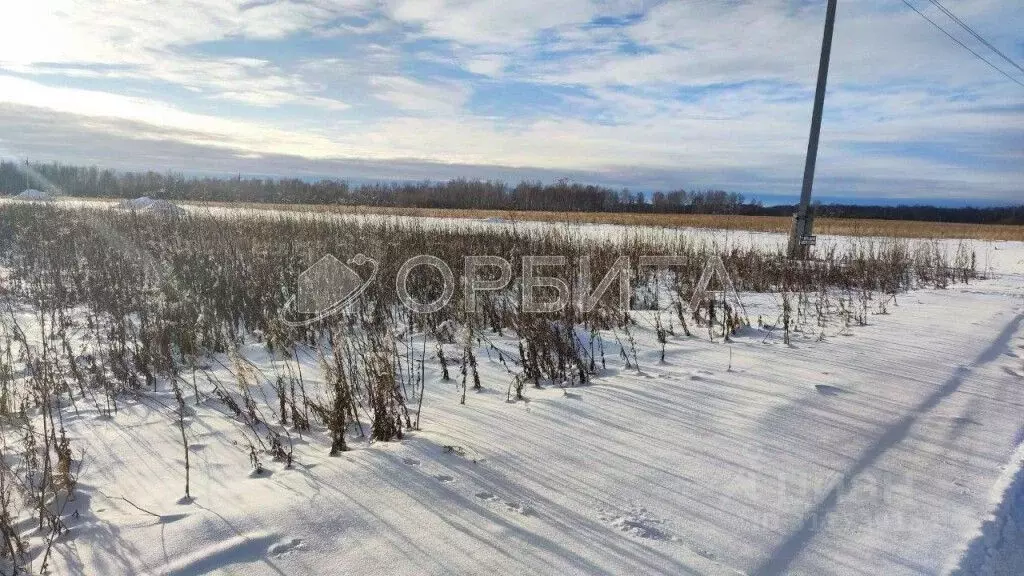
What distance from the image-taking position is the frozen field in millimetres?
1963

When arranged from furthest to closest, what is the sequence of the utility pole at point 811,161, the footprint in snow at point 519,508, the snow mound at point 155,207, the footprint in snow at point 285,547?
the snow mound at point 155,207 → the utility pole at point 811,161 → the footprint in snow at point 519,508 → the footprint in snow at point 285,547

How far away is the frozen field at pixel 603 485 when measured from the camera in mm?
1963

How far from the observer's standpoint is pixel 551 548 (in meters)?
1.98

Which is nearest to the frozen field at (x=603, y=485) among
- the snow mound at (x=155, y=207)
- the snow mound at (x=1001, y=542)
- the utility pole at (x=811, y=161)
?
the snow mound at (x=1001, y=542)

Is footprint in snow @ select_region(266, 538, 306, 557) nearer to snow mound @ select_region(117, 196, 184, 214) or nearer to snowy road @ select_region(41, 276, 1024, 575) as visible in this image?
snowy road @ select_region(41, 276, 1024, 575)

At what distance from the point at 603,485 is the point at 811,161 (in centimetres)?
1202

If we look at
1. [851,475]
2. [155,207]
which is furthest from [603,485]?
[155,207]

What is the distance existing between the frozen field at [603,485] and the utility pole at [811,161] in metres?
8.79

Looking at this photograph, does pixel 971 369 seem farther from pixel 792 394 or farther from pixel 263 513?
pixel 263 513

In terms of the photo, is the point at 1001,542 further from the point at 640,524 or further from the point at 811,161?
the point at 811,161

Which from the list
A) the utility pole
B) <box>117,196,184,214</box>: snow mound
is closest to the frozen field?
the utility pole

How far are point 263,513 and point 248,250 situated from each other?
27.2 ft

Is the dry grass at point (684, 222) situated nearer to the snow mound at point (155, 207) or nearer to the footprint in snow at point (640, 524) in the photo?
the snow mound at point (155, 207)

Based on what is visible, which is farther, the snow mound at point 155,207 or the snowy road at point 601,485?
the snow mound at point 155,207
